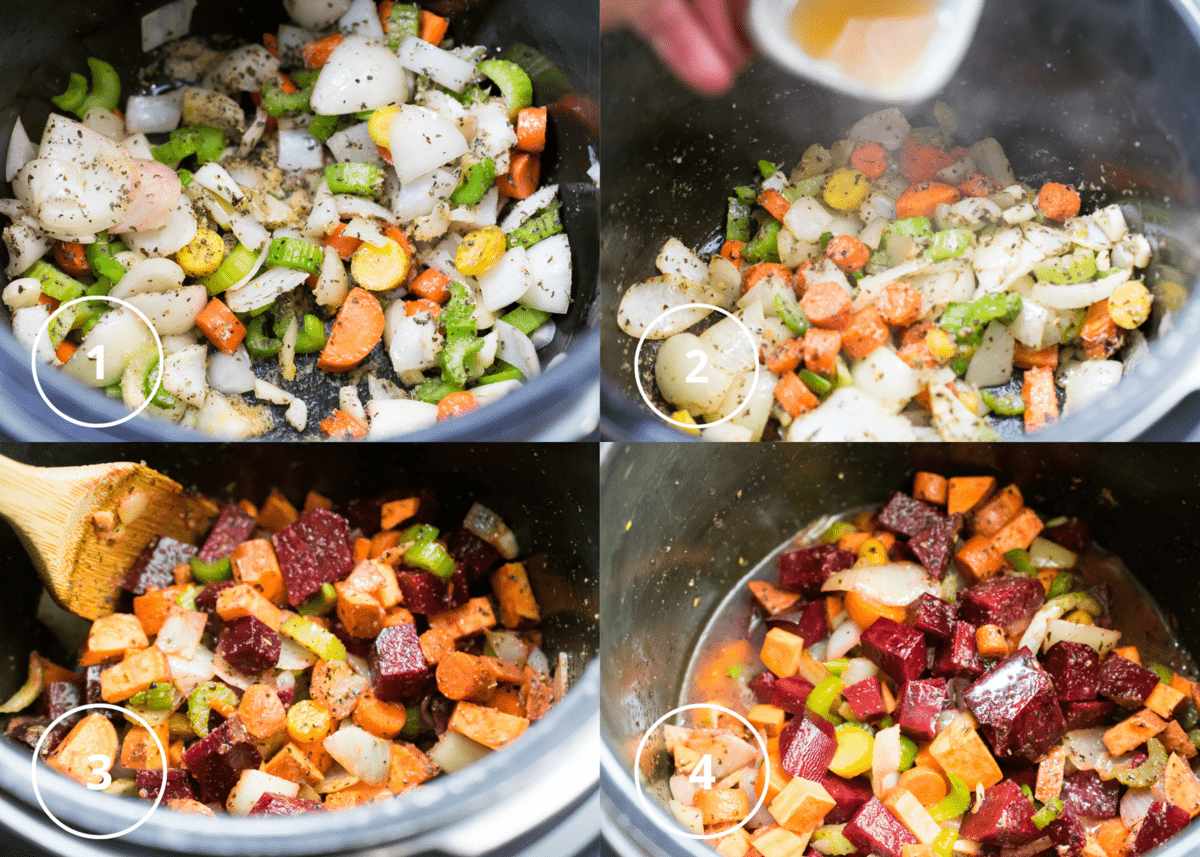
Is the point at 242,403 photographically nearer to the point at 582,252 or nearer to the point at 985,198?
the point at 582,252

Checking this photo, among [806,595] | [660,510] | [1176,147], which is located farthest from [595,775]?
[1176,147]

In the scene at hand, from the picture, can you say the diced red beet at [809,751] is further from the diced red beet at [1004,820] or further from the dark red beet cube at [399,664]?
the dark red beet cube at [399,664]

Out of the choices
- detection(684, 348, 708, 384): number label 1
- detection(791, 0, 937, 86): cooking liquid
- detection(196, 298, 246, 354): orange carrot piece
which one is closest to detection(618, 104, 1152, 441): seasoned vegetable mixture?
detection(684, 348, 708, 384): number label 1

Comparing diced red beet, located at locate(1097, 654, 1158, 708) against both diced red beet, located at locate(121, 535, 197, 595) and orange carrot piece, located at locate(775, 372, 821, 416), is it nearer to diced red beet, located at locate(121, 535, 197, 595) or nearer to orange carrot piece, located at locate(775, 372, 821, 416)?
orange carrot piece, located at locate(775, 372, 821, 416)

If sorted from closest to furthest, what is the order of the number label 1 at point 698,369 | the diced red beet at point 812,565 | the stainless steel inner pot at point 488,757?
1. the stainless steel inner pot at point 488,757
2. the number label 1 at point 698,369
3. the diced red beet at point 812,565

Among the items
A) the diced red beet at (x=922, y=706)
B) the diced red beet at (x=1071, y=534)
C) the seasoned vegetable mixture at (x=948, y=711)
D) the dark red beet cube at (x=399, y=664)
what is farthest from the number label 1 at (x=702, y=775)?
the diced red beet at (x=1071, y=534)

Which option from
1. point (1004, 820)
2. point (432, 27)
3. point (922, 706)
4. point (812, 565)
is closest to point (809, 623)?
point (812, 565)

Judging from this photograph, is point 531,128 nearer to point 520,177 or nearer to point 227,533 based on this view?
point 520,177
